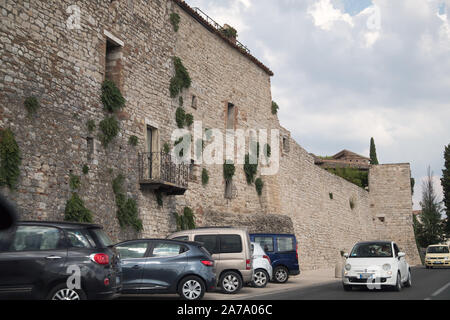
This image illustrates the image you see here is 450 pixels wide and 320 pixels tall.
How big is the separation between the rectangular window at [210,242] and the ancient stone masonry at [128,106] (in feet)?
10.4

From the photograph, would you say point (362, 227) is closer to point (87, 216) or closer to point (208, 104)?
point (208, 104)

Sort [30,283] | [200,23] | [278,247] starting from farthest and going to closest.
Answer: [200,23]
[278,247]
[30,283]

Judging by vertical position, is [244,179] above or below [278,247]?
above

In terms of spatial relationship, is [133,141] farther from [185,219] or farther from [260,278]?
[260,278]

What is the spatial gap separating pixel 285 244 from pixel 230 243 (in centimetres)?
517

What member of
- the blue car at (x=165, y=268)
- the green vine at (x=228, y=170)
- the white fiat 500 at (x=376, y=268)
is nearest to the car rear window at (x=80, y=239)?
the blue car at (x=165, y=268)

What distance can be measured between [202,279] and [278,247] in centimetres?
792

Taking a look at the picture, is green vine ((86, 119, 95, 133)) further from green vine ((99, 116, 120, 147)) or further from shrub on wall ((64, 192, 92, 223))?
shrub on wall ((64, 192, 92, 223))

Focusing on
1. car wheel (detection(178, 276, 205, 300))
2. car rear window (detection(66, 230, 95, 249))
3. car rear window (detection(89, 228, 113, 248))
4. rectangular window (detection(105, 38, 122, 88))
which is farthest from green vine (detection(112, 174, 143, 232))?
car rear window (detection(66, 230, 95, 249))

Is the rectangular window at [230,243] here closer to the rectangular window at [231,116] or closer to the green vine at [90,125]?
the green vine at [90,125]

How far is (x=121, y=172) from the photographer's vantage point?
17.9m

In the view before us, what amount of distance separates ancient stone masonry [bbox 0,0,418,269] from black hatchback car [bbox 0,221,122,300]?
15.5 ft

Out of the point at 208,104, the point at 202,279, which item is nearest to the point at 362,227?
the point at 208,104

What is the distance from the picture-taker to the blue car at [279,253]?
19781 mm
